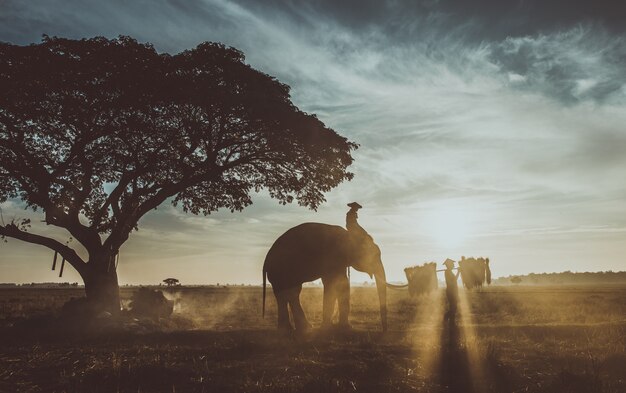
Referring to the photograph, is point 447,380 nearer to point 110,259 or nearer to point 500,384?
point 500,384

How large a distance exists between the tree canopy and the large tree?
45 millimetres

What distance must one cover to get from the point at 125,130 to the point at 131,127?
27 cm

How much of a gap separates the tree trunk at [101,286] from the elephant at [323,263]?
7583 mm

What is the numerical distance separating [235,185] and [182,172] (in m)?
2.84

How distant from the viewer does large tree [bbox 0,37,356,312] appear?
16047 millimetres

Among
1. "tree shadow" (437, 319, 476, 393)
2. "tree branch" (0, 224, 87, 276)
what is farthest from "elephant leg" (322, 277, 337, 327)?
"tree branch" (0, 224, 87, 276)

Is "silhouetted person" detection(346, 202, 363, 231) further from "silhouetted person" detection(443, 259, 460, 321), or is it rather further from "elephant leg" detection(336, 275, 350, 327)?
"silhouetted person" detection(443, 259, 460, 321)

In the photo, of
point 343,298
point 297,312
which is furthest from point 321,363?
point 343,298

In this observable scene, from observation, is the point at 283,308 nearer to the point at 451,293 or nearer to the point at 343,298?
the point at 343,298

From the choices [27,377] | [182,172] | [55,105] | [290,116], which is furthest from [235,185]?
[27,377]

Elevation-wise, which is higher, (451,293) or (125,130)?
(125,130)

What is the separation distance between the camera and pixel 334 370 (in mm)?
7512

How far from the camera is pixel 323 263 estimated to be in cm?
1347

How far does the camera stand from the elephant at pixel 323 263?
12891 millimetres
